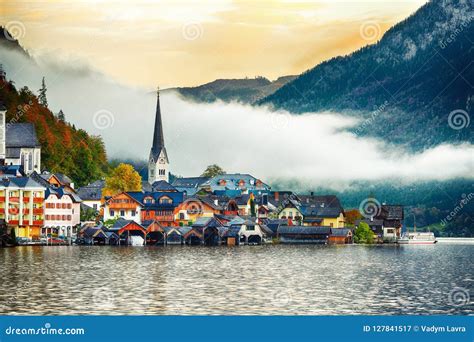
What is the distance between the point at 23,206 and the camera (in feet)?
162

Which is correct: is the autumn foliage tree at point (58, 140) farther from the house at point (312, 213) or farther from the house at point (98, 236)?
the house at point (312, 213)

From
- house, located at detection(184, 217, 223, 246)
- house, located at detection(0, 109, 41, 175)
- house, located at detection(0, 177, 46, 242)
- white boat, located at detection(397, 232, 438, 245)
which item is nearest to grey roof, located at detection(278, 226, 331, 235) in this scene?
house, located at detection(184, 217, 223, 246)

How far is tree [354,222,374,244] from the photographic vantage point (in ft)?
204

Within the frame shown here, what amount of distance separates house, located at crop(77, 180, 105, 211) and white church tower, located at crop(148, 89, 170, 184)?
2.85 meters

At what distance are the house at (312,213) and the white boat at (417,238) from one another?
18.9 feet

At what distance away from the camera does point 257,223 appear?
57344 mm

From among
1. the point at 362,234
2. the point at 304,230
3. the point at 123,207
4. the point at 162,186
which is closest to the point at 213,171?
the point at 123,207

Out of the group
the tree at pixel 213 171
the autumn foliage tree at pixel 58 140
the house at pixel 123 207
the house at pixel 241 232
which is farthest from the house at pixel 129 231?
the tree at pixel 213 171

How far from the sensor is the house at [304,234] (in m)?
58.9

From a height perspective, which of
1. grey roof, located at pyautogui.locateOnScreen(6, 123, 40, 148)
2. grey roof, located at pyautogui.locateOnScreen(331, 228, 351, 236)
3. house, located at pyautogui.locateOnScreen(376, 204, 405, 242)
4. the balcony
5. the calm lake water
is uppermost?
grey roof, located at pyautogui.locateOnScreen(6, 123, 40, 148)

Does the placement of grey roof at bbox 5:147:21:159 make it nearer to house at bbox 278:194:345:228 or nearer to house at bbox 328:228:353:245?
house at bbox 278:194:345:228

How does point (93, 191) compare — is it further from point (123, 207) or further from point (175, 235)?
point (175, 235)
